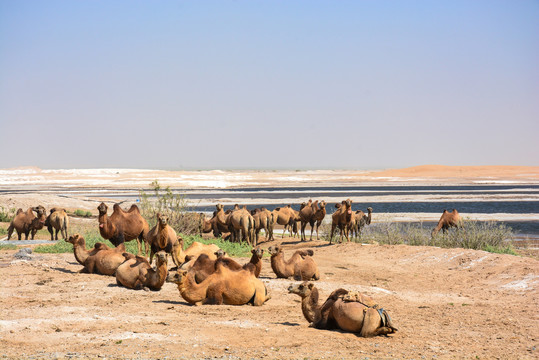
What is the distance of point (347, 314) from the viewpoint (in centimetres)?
807

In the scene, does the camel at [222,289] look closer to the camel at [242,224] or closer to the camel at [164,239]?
the camel at [164,239]

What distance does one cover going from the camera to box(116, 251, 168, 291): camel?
35.3 feet

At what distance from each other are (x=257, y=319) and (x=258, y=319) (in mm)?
16

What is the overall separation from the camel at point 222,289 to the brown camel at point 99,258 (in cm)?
298

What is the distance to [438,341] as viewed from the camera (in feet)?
26.2

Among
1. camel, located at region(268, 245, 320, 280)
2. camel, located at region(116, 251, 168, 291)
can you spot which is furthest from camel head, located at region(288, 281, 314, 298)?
camel, located at region(268, 245, 320, 280)

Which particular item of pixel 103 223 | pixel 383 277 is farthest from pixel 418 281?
pixel 103 223

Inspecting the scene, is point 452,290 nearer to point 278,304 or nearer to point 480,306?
point 480,306

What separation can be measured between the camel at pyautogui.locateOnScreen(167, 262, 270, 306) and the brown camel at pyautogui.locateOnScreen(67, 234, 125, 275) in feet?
9.79

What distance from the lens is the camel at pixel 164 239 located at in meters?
12.2

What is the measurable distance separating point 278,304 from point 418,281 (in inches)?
196

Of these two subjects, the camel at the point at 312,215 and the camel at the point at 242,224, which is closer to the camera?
the camel at the point at 242,224

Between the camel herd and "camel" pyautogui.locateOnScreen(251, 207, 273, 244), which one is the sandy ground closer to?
the camel herd

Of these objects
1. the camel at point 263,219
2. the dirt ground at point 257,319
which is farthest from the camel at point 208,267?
the camel at point 263,219
